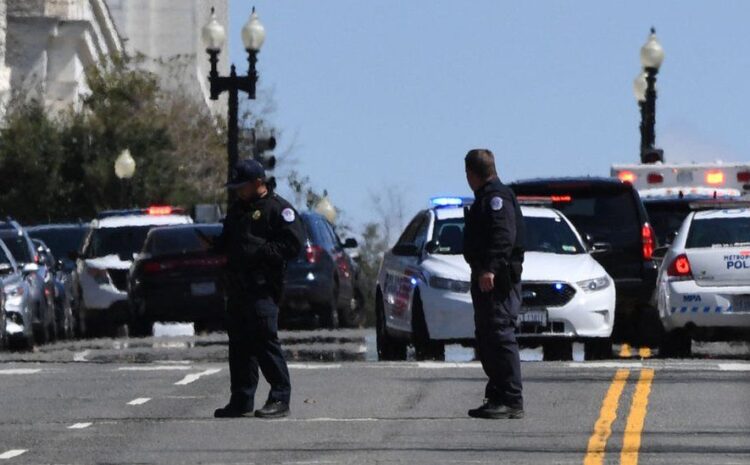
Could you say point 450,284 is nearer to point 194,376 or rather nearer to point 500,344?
point 194,376

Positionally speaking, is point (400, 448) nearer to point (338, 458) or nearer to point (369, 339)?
point (338, 458)

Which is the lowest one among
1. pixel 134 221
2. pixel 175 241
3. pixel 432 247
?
pixel 175 241

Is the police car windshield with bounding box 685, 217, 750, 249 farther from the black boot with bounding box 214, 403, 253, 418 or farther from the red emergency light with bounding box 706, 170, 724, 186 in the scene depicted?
the black boot with bounding box 214, 403, 253, 418

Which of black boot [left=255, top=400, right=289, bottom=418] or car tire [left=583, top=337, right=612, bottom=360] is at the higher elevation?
black boot [left=255, top=400, right=289, bottom=418]

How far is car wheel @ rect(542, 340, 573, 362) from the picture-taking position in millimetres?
25031

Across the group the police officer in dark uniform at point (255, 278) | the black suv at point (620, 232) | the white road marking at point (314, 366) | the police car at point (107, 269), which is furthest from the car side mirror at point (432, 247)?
the police car at point (107, 269)

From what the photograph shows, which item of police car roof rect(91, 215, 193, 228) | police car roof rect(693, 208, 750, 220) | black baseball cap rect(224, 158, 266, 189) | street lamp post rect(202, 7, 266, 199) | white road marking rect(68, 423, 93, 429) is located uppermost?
street lamp post rect(202, 7, 266, 199)

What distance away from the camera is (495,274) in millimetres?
15859

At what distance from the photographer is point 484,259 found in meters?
15.9

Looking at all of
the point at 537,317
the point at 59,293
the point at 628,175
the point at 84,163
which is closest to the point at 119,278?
the point at 59,293

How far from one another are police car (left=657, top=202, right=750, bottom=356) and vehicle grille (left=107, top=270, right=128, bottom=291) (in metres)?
12.4

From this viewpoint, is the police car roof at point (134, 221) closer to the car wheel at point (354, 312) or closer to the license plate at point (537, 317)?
the car wheel at point (354, 312)

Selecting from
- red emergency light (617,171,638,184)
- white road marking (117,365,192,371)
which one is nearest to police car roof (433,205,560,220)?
white road marking (117,365,192,371)

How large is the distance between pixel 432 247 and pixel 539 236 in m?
1.10
